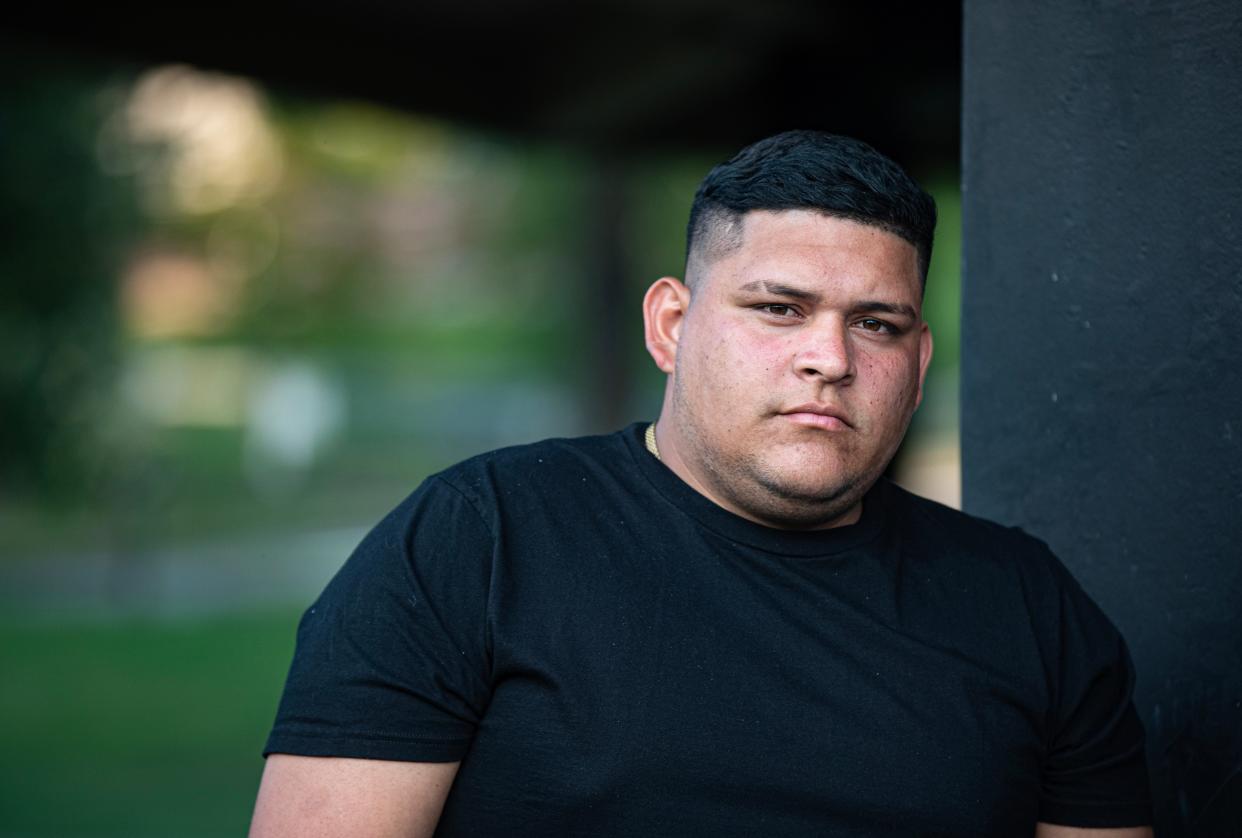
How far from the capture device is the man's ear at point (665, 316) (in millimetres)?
2414

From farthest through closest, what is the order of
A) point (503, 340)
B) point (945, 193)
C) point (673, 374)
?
point (503, 340), point (945, 193), point (673, 374)

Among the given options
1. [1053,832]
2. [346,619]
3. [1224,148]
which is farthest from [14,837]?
[1224,148]

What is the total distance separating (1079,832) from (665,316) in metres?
1.09

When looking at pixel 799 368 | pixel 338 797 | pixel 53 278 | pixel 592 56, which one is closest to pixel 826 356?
pixel 799 368

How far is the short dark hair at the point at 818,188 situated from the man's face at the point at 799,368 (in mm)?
23

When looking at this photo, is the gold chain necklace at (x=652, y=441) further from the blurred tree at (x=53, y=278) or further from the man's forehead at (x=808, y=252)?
the blurred tree at (x=53, y=278)

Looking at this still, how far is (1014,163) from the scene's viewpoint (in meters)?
2.92

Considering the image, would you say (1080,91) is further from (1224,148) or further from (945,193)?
(945,193)

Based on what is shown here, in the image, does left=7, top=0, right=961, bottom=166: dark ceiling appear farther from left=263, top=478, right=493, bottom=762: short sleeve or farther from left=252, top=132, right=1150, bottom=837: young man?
left=263, top=478, right=493, bottom=762: short sleeve

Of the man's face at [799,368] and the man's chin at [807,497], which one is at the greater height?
the man's face at [799,368]

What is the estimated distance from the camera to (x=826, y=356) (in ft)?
7.22

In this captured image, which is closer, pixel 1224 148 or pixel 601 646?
pixel 601 646

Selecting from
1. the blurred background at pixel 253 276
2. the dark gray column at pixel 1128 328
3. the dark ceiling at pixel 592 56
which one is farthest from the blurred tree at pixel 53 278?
the dark gray column at pixel 1128 328

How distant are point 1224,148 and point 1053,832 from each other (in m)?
1.21
